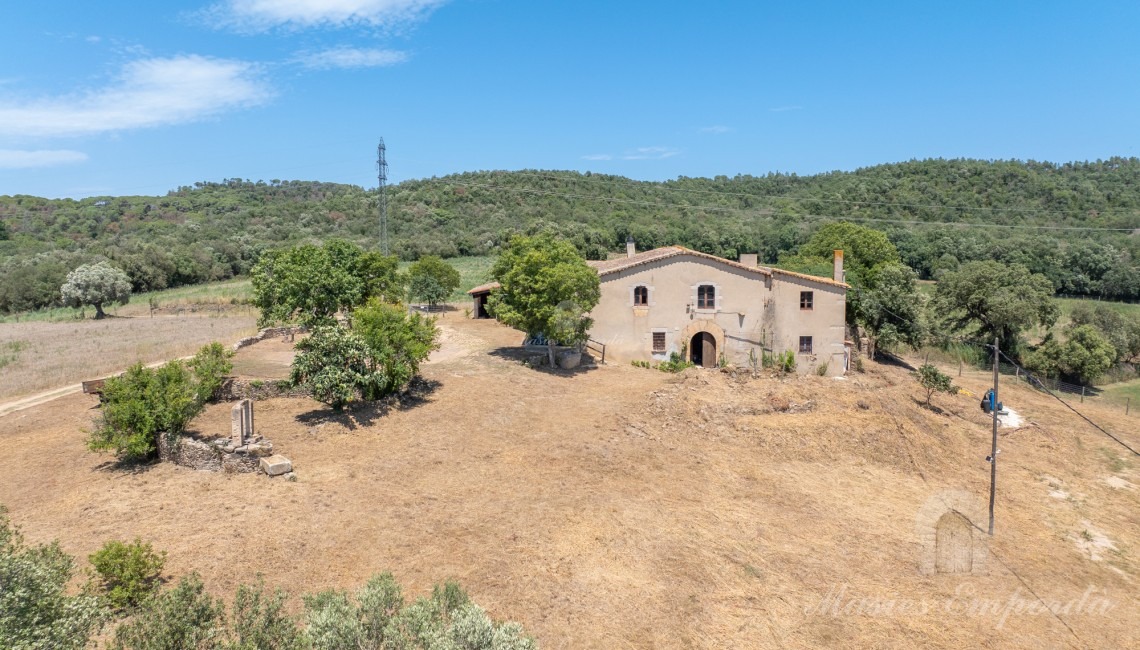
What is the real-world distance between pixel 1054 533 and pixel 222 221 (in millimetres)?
129476

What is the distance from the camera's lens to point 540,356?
3191cm

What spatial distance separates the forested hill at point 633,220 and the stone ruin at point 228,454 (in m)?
64.1

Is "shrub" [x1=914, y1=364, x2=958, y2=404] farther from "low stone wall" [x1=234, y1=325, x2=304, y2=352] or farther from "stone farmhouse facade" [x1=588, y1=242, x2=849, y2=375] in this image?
"low stone wall" [x1=234, y1=325, x2=304, y2=352]

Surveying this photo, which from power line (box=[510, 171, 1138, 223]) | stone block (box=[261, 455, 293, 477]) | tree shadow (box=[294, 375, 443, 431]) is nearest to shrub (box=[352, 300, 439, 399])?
tree shadow (box=[294, 375, 443, 431])

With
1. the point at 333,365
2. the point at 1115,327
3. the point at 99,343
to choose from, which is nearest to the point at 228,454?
the point at 333,365

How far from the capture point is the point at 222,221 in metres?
114

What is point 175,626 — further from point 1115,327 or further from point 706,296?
point 1115,327

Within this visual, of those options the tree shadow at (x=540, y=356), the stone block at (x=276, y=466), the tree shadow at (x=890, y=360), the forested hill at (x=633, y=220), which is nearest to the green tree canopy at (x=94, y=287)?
the forested hill at (x=633, y=220)

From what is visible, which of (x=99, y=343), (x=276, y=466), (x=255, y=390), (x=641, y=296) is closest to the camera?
(x=276, y=466)

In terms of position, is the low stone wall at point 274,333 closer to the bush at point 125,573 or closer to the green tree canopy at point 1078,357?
the bush at point 125,573

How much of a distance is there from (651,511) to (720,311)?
19006mm

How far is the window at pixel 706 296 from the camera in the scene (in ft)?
107

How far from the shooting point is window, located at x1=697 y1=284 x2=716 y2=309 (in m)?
32.6

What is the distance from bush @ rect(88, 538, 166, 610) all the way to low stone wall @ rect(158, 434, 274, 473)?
553 cm
